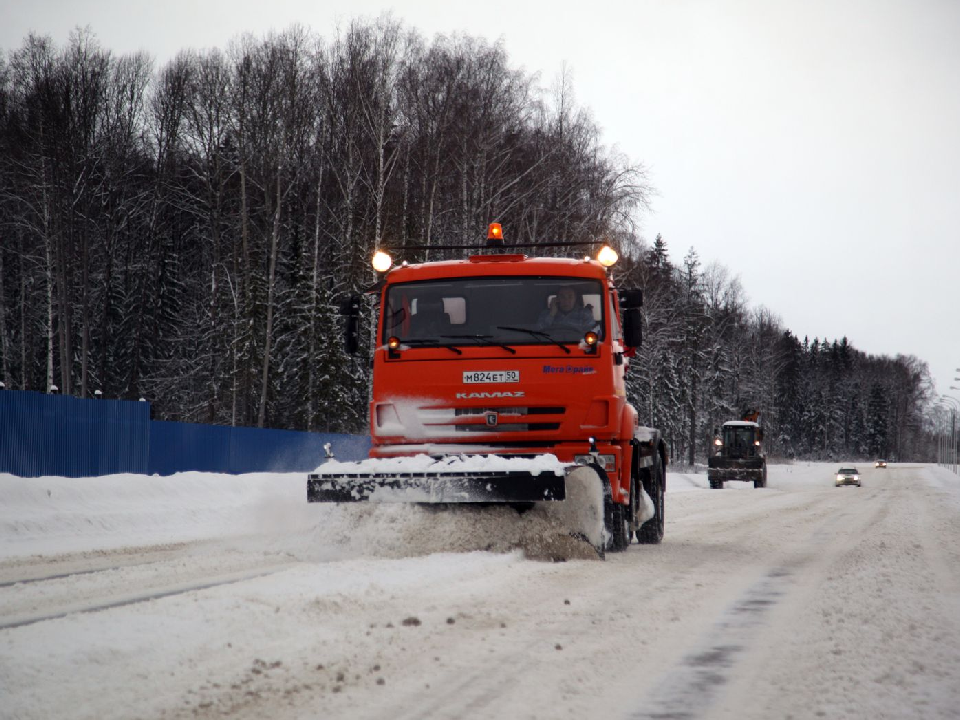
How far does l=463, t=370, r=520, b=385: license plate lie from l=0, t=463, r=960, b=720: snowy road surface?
1.13m

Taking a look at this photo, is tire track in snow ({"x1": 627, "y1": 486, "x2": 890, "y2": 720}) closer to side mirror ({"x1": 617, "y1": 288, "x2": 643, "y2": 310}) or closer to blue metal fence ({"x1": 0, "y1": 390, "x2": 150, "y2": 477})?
side mirror ({"x1": 617, "y1": 288, "x2": 643, "y2": 310})

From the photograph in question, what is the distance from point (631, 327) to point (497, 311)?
4.29ft

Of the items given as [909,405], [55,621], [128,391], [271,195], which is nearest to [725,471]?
[271,195]

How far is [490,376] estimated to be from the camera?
897 centimetres

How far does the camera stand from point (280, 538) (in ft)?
32.3

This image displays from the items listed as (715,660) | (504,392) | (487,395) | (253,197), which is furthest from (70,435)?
(253,197)

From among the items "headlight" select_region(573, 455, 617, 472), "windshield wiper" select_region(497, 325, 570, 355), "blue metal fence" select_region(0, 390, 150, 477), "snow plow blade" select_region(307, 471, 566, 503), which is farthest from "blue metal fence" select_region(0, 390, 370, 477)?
"headlight" select_region(573, 455, 617, 472)

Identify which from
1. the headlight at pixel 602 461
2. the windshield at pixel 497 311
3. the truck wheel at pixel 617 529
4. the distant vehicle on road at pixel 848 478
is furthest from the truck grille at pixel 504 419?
the distant vehicle on road at pixel 848 478

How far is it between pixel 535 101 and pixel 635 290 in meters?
27.4

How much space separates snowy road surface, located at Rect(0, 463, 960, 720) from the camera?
392 cm

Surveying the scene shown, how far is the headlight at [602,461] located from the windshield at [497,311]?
1063mm

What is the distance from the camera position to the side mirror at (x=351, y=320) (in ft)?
33.3

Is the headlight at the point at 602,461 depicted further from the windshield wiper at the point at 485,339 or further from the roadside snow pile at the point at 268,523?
the windshield wiper at the point at 485,339

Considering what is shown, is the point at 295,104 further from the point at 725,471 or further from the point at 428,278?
the point at 428,278
